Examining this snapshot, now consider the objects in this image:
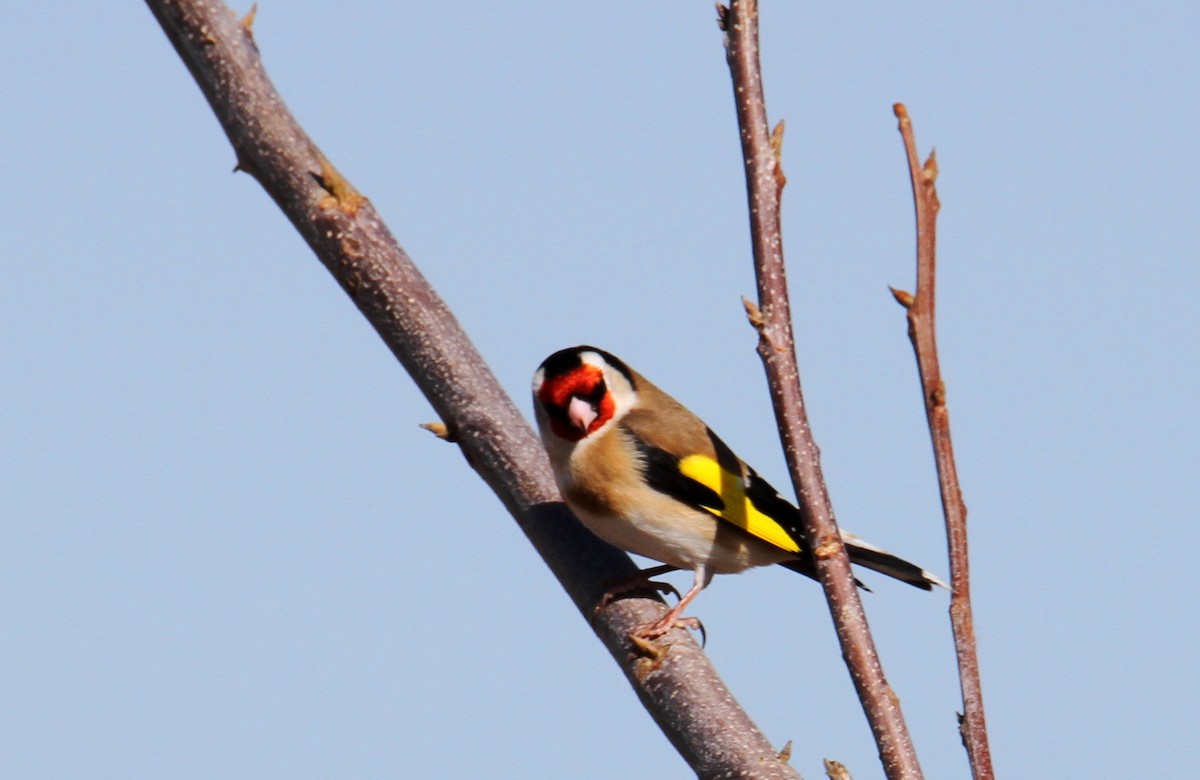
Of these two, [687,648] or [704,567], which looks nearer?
[687,648]

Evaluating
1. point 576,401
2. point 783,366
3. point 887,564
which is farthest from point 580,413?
point 783,366

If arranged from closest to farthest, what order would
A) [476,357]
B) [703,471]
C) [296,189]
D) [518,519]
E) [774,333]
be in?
[774,333] → [296,189] → [476,357] → [518,519] → [703,471]

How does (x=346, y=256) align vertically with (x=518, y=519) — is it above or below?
above

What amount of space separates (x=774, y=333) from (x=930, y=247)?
33 cm

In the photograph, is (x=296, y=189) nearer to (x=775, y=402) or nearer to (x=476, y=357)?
(x=476, y=357)

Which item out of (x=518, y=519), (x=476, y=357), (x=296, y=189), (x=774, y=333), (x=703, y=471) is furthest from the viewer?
(x=703, y=471)

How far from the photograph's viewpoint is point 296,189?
11.6 ft

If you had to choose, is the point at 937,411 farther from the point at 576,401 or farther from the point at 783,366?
the point at 576,401

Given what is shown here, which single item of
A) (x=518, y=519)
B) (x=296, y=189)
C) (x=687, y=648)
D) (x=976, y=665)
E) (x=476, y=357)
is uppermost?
(x=296, y=189)

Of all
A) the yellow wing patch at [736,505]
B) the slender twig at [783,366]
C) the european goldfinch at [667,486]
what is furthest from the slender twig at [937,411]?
the yellow wing patch at [736,505]

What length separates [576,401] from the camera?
577 cm

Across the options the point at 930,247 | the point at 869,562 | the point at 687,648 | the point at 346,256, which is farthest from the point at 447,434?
the point at 869,562

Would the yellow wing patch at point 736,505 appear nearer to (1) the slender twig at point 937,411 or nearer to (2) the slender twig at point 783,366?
(2) the slender twig at point 783,366

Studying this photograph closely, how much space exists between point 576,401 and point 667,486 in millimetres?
500
